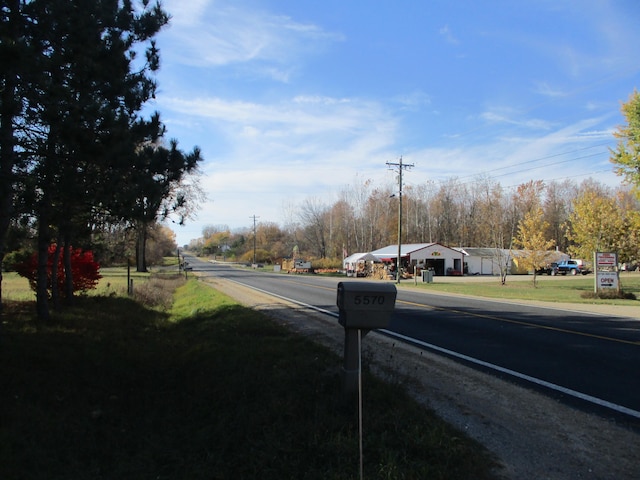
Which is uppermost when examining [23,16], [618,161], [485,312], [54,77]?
[618,161]

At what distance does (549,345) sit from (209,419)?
6.56 metres

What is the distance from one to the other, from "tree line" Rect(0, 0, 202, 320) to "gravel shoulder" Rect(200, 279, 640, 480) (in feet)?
14.2

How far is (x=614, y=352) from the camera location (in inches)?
304

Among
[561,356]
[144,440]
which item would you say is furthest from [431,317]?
[144,440]

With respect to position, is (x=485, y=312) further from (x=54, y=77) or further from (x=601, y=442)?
(x=54, y=77)

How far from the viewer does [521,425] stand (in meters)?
4.48

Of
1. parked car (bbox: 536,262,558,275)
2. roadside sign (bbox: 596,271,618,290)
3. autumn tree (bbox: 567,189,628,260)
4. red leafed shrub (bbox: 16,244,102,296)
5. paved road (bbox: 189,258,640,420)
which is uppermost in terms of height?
autumn tree (bbox: 567,189,628,260)

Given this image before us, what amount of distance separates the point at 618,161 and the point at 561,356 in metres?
20.3

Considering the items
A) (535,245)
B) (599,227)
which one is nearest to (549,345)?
(599,227)

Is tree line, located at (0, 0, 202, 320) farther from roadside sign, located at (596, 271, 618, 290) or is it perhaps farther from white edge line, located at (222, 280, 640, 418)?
roadside sign, located at (596, 271, 618, 290)

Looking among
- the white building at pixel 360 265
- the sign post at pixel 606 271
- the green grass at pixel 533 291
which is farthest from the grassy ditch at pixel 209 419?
the white building at pixel 360 265

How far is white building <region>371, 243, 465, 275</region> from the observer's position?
53750 millimetres

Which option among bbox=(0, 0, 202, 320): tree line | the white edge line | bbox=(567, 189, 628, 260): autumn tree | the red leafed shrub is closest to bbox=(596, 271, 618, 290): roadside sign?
bbox=(567, 189, 628, 260): autumn tree

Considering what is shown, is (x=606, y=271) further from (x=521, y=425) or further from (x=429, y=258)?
(x=429, y=258)
